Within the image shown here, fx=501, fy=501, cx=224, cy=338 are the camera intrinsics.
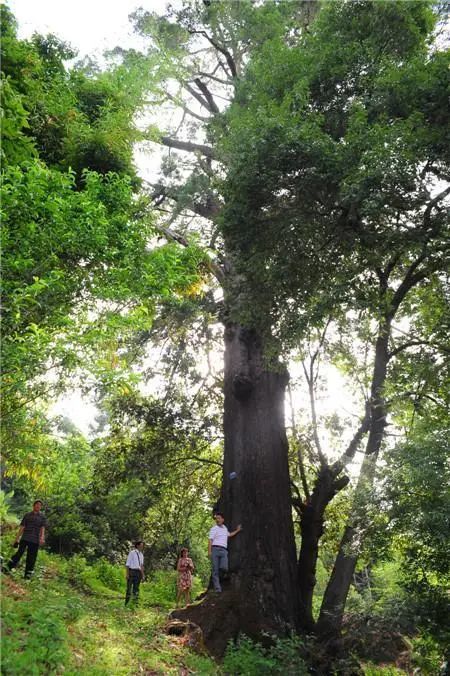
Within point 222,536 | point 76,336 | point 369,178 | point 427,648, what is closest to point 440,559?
point 427,648

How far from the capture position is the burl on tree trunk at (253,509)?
793 centimetres

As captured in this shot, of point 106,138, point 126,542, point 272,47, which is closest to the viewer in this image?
point 106,138

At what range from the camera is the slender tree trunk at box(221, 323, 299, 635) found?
325 inches

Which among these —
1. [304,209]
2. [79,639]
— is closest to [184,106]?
[304,209]

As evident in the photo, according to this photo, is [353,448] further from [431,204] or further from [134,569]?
[134,569]

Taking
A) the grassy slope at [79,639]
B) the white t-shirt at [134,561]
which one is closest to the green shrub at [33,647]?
the grassy slope at [79,639]

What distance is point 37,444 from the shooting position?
744 centimetres

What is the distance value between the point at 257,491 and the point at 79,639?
4172mm

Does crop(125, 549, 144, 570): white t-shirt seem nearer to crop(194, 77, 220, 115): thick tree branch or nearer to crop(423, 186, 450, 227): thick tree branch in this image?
crop(423, 186, 450, 227): thick tree branch

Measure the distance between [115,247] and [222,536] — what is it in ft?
17.2

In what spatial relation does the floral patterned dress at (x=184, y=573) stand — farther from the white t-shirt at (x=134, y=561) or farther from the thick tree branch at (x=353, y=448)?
the thick tree branch at (x=353, y=448)

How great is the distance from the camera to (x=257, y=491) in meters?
9.14

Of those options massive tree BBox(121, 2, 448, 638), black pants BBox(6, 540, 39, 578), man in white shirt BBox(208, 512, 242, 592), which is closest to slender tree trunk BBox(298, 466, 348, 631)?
massive tree BBox(121, 2, 448, 638)

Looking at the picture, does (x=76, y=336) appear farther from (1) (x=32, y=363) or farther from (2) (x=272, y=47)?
(2) (x=272, y=47)
